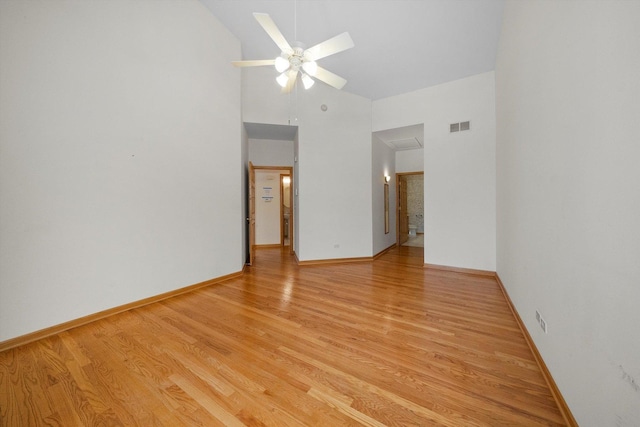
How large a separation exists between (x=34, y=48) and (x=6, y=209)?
5.15 feet

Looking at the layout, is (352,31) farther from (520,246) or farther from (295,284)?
(295,284)

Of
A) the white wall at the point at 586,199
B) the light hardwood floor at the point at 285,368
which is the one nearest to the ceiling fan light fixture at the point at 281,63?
the white wall at the point at 586,199

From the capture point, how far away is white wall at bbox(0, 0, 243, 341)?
2096mm

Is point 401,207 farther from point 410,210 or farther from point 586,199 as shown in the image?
point 586,199

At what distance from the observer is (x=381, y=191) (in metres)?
6.00

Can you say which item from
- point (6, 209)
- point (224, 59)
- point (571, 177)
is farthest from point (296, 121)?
point (571, 177)

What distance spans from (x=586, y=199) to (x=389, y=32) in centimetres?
352

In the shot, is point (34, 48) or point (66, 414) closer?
point (66, 414)

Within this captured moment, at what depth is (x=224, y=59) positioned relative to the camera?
3.87 m

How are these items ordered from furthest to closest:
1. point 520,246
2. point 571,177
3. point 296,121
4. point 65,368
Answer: point 296,121 < point 520,246 < point 65,368 < point 571,177

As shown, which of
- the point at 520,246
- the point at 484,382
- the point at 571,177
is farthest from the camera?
the point at 520,246

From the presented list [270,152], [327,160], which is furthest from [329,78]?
[270,152]

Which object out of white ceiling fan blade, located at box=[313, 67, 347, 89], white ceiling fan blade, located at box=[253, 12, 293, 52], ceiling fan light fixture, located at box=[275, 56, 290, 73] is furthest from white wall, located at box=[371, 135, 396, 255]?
white ceiling fan blade, located at box=[253, 12, 293, 52]

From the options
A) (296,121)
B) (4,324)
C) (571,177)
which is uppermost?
(296,121)
